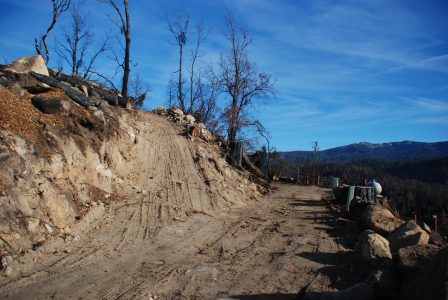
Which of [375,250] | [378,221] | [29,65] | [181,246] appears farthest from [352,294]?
[29,65]

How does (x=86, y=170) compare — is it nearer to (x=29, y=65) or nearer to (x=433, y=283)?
(x=29, y=65)

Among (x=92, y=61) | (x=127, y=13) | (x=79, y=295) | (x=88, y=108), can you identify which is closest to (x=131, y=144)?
(x=88, y=108)

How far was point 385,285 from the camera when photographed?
5961 mm

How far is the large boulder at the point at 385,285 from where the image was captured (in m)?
5.92

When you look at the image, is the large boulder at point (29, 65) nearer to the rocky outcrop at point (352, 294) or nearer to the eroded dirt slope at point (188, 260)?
the eroded dirt slope at point (188, 260)

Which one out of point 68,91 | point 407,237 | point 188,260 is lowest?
point 188,260

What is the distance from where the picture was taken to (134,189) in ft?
40.0

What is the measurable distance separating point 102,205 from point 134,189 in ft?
6.60

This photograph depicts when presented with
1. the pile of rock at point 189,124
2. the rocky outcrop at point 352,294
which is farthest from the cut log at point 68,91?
the rocky outcrop at point 352,294

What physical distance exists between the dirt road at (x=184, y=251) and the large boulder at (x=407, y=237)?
0.87 m

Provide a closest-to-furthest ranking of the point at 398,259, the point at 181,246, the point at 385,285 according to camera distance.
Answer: the point at 385,285
the point at 398,259
the point at 181,246

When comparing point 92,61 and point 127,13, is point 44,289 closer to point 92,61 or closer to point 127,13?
point 127,13

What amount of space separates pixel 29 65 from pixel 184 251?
398 inches

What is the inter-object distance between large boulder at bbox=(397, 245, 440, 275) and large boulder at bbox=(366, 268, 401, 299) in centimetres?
20
